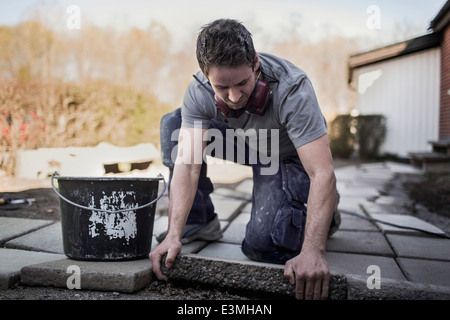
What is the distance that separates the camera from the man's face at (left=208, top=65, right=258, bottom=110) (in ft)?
5.89

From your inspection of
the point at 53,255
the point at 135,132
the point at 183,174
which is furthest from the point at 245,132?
the point at 135,132

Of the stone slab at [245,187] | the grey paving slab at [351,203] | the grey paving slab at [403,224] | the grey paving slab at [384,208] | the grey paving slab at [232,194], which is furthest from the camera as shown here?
the stone slab at [245,187]

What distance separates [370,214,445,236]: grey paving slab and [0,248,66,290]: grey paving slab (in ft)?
7.92

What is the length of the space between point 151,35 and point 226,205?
1194cm

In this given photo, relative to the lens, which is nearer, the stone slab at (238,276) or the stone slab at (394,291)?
the stone slab at (394,291)

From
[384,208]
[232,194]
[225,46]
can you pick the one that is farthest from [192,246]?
[384,208]

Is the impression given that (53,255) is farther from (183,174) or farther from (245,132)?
(245,132)

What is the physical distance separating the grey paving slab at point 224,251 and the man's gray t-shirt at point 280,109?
0.69 metres

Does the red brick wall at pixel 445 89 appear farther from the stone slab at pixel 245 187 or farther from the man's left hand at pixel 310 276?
the man's left hand at pixel 310 276

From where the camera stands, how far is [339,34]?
844 inches

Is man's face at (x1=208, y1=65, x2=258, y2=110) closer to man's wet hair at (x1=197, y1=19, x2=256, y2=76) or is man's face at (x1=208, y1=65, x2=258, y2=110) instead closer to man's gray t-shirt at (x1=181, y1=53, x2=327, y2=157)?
man's wet hair at (x1=197, y1=19, x2=256, y2=76)

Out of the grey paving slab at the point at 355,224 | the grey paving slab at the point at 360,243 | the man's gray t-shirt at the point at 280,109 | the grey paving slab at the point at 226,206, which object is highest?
the man's gray t-shirt at the point at 280,109

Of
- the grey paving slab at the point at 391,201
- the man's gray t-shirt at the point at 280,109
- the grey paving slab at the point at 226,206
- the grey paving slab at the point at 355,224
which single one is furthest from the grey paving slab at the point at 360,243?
the grey paving slab at the point at 391,201

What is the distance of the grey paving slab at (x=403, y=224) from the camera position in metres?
2.91
